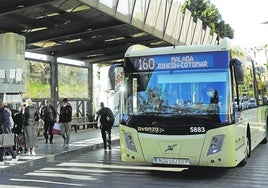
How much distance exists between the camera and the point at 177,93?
904cm

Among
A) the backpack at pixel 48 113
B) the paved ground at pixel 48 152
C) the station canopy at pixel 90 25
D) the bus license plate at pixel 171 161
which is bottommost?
the paved ground at pixel 48 152

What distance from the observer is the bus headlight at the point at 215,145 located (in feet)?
28.0

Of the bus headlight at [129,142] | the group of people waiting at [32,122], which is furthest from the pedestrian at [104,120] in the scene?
the bus headlight at [129,142]

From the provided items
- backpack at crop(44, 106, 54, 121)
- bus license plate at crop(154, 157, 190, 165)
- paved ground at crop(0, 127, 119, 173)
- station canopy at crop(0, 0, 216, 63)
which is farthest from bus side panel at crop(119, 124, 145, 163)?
backpack at crop(44, 106, 54, 121)

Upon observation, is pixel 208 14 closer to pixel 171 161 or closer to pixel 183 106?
pixel 183 106

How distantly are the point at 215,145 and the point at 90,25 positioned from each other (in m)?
9.82

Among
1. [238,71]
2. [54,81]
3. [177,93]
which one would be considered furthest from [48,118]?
[238,71]

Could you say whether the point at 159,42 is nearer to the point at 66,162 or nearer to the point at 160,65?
the point at 66,162

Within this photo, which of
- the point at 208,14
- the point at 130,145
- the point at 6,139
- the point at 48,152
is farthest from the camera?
the point at 208,14

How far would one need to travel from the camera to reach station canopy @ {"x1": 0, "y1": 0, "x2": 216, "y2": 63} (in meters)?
14.2

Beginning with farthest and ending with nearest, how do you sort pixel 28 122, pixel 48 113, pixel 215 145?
pixel 48 113
pixel 28 122
pixel 215 145

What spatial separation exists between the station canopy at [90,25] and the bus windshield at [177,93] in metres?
4.99

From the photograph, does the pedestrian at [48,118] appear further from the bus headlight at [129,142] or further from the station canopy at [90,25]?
the bus headlight at [129,142]

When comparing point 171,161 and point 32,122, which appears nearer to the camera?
point 171,161
